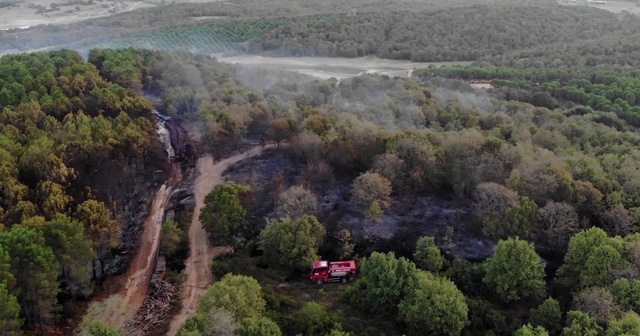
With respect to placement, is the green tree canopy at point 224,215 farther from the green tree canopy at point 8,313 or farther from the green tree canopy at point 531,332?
the green tree canopy at point 531,332

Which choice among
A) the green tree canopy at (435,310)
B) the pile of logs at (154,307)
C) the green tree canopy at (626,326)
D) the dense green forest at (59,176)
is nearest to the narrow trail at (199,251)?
the pile of logs at (154,307)

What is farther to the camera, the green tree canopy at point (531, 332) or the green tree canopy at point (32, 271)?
the green tree canopy at point (32, 271)

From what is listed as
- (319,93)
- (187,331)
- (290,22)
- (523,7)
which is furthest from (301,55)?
(187,331)

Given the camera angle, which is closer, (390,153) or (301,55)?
(390,153)

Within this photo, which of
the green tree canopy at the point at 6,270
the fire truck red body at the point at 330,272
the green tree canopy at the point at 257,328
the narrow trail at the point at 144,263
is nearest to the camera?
the green tree canopy at the point at 257,328

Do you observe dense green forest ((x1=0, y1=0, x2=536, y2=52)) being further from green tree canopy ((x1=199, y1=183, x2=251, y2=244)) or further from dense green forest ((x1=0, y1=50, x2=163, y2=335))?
green tree canopy ((x1=199, y1=183, x2=251, y2=244))

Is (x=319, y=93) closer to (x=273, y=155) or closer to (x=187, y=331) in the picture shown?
(x=273, y=155)

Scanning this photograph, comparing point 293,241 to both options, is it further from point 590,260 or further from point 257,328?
point 590,260
